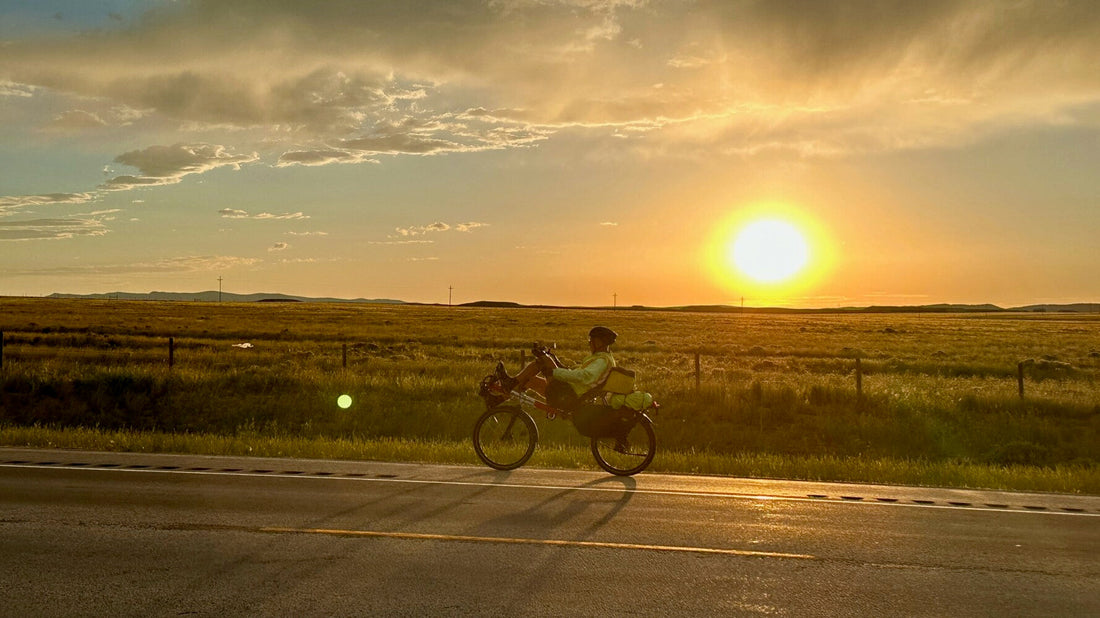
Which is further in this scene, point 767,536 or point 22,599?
point 767,536

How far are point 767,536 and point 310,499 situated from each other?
4.62m

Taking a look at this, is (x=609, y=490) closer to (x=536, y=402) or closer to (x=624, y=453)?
(x=624, y=453)

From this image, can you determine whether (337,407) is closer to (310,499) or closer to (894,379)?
(310,499)

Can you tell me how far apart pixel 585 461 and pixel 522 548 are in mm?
6103

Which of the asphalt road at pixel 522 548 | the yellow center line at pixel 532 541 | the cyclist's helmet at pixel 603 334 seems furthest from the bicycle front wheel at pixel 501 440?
the yellow center line at pixel 532 541

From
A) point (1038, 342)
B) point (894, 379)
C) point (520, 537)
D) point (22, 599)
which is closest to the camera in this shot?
point (22, 599)

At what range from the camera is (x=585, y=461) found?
1317 cm


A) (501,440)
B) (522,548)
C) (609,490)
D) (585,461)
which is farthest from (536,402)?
(522,548)

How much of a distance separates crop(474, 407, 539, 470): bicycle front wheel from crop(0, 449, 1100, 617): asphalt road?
1191 millimetres

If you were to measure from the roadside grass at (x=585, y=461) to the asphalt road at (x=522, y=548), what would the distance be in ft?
6.56

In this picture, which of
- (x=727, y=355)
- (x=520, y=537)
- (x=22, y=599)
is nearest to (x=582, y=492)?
(x=520, y=537)

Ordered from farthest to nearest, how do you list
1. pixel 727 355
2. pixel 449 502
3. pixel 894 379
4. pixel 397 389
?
pixel 727 355 → pixel 894 379 → pixel 397 389 → pixel 449 502

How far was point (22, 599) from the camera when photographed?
18.8 ft

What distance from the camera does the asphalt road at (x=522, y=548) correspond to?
580cm
